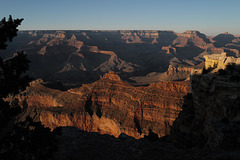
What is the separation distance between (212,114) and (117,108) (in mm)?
36545

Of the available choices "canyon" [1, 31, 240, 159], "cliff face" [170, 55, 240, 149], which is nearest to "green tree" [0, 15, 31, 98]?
"canyon" [1, 31, 240, 159]

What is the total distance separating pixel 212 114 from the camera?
26.7m

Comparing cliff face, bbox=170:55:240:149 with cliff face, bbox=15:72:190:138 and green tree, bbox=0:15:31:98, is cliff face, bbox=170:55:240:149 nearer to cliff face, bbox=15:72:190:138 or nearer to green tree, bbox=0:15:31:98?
cliff face, bbox=15:72:190:138

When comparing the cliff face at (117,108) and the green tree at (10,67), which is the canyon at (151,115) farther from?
the green tree at (10,67)

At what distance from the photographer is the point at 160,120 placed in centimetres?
5047

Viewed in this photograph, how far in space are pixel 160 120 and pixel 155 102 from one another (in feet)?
18.7

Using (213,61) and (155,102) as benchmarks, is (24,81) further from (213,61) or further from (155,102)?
(155,102)

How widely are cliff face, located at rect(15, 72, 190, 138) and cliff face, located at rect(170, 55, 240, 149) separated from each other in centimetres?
1572

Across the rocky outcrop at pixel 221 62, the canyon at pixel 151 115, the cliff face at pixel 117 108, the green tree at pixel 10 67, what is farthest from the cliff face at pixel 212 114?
the green tree at pixel 10 67

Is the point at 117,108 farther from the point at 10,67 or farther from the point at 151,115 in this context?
the point at 10,67

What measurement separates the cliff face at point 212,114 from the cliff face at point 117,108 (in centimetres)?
1572

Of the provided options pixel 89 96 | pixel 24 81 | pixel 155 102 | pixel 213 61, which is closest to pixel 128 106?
pixel 155 102

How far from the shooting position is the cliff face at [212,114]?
67.2ft

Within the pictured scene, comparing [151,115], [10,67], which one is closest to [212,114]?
[10,67]
